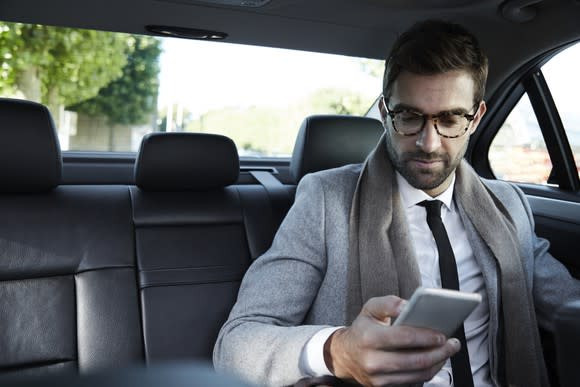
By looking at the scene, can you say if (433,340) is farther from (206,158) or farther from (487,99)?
(487,99)

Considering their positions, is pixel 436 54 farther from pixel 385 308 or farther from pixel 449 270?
pixel 385 308

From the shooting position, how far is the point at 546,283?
193 cm

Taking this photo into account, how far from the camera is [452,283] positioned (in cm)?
175

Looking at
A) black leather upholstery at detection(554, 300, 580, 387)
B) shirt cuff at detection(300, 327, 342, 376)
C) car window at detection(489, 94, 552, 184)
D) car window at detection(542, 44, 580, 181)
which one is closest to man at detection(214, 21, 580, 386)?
shirt cuff at detection(300, 327, 342, 376)

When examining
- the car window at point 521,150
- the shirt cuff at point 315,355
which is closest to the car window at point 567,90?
the car window at point 521,150

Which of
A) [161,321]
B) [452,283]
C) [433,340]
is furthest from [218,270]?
[433,340]

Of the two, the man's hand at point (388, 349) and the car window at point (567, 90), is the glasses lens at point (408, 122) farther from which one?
the car window at point (567, 90)

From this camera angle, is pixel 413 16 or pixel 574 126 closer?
pixel 413 16

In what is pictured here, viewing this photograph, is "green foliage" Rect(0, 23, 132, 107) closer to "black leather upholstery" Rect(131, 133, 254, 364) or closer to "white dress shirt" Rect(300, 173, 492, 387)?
"black leather upholstery" Rect(131, 133, 254, 364)

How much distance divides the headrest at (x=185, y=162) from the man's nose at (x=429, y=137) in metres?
0.91

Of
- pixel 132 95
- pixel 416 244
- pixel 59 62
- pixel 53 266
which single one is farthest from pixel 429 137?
pixel 132 95

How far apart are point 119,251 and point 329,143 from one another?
91 cm

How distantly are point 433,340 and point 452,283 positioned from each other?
0.63 metres

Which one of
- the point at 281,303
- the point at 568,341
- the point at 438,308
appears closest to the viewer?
the point at 568,341
